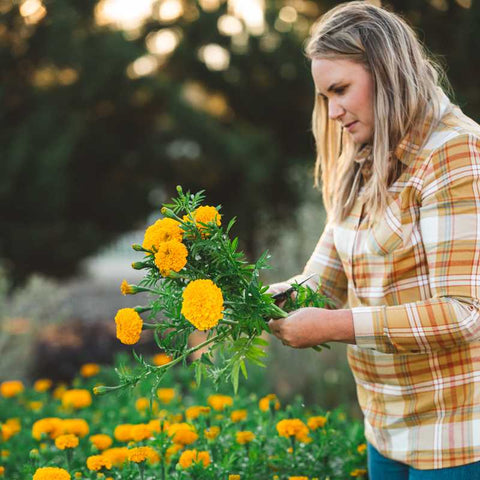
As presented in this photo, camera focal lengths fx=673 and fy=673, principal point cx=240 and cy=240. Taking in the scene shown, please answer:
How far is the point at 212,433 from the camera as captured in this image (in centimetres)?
209

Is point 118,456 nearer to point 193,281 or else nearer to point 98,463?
point 98,463

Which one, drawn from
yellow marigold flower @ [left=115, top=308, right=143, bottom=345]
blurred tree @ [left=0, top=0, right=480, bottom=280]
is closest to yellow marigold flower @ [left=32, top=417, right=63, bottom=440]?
yellow marigold flower @ [left=115, top=308, right=143, bottom=345]

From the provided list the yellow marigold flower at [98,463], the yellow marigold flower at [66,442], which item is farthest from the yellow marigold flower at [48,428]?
the yellow marigold flower at [98,463]

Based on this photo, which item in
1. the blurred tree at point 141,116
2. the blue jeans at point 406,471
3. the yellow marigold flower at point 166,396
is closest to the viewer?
the blue jeans at point 406,471

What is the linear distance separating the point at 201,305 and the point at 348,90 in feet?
2.31

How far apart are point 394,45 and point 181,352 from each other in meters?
0.93

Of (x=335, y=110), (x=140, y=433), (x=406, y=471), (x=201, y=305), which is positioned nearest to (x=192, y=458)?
(x=140, y=433)

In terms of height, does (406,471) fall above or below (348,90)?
below

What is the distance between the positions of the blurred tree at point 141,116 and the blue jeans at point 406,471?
24.0ft

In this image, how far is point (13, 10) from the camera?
30.7ft

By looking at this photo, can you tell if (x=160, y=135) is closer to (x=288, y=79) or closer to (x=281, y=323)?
(x=288, y=79)

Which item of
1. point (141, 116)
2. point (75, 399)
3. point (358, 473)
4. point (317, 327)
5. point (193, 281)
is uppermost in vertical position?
point (141, 116)

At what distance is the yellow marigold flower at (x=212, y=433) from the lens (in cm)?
208

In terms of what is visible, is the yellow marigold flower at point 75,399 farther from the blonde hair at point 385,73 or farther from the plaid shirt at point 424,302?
the blonde hair at point 385,73
